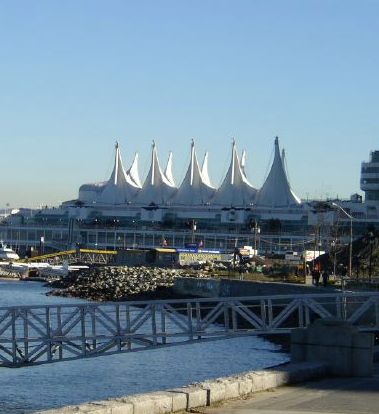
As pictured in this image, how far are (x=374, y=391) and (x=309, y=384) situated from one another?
92cm

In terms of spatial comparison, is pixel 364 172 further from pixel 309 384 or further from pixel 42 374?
pixel 309 384

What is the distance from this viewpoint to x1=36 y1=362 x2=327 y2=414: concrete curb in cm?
1034

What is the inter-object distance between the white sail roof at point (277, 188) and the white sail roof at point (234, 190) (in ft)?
7.52

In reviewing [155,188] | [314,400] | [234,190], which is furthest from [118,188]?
[314,400]

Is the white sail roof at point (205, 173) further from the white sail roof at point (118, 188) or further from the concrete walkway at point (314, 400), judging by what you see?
the concrete walkway at point (314, 400)

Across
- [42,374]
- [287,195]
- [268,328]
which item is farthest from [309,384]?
[287,195]

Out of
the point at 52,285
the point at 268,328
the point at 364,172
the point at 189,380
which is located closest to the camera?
the point at 268,328

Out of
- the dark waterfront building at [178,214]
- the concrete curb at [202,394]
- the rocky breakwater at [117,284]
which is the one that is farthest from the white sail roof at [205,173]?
the concrete curb at [202,394]

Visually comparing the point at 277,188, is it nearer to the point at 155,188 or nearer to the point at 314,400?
the point at 155,188

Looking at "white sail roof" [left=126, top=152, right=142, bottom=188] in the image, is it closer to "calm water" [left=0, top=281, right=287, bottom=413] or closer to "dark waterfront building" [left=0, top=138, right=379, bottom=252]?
"dark waterfront building" [left=0, top=138, right=379, bottom=252]

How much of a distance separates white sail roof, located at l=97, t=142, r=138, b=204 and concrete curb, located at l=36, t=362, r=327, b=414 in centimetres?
15010

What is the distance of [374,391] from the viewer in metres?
13.7

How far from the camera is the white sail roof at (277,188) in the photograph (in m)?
150

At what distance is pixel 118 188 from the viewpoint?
166 meters
